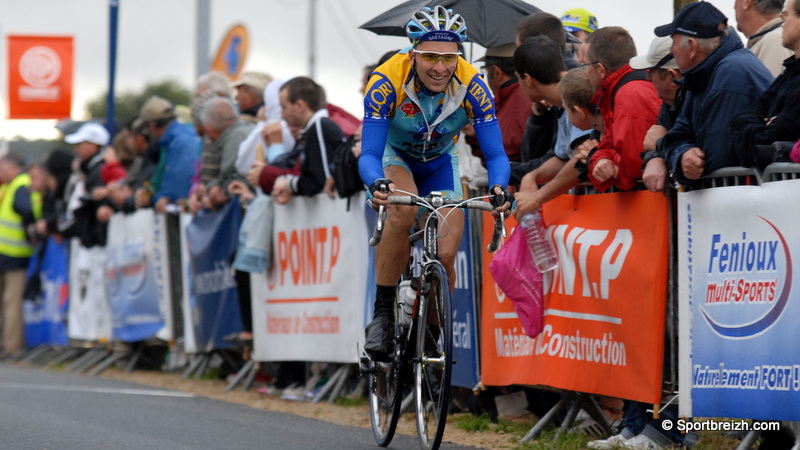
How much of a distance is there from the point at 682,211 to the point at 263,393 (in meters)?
5.62

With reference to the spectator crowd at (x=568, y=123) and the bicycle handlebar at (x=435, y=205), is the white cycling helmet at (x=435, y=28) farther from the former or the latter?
the spectator crowd at (x=568, y=123)

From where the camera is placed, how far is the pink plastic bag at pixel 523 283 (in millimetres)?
7273

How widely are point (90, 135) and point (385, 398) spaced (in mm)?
10003

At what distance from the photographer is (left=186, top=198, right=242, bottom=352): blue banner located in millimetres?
11523

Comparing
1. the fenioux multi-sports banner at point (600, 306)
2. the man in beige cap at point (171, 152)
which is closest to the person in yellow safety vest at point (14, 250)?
the man in beige cap at point (171, 152)

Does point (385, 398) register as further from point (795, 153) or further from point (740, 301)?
point (795, 153)

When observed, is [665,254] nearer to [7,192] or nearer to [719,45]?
[719,45]

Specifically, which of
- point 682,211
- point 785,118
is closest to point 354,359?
point 682,211

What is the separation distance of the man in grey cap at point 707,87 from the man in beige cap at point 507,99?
81.7 inches

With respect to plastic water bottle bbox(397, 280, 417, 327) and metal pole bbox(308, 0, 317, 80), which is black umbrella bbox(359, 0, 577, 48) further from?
metal pole bbox(308, 0, 317, 80)

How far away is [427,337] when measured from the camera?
6.25 metres

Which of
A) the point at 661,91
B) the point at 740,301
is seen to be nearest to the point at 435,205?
the point at 661,91

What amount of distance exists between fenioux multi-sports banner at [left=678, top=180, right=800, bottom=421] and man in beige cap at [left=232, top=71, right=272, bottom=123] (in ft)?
22.2

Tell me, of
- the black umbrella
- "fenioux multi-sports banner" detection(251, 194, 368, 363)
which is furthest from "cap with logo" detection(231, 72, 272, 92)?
the black umbrella
